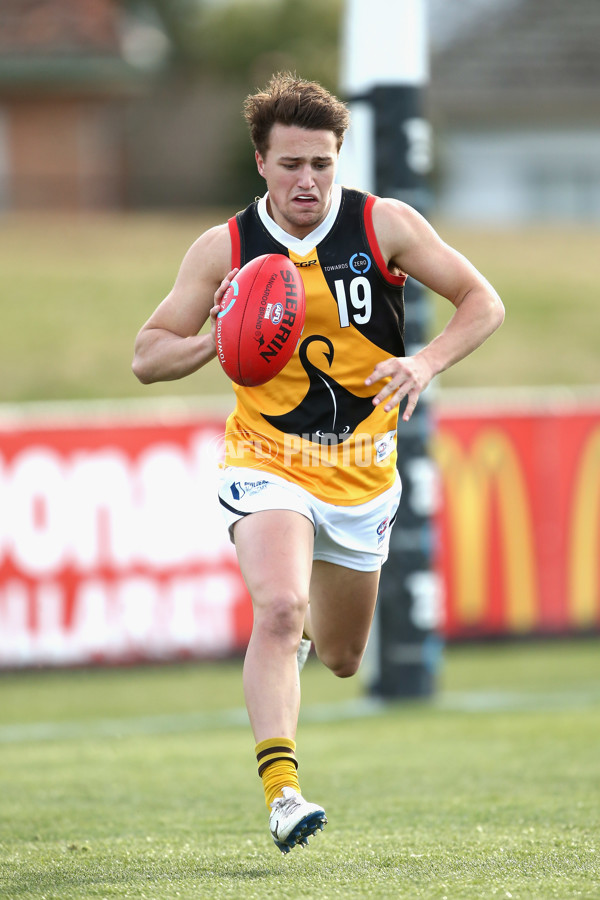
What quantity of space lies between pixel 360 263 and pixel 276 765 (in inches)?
62.6

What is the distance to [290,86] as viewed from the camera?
441 cm

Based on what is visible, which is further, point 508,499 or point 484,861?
point 508,499

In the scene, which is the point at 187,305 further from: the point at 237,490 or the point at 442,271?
the point at 442,271

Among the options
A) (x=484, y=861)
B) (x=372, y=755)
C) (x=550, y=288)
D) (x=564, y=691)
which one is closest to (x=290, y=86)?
(x=484, y=861)

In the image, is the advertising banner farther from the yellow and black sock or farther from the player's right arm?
the yellow and black sock

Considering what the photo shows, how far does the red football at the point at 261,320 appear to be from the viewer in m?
4.21

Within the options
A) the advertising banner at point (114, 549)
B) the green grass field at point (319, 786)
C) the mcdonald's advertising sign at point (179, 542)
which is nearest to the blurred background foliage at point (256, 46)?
the mcdonald's advertising sign at point (179, 542)

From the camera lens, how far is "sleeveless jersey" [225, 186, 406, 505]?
445 cm

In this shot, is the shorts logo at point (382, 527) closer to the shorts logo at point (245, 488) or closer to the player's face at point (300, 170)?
the shorts logo at point (245, 488)

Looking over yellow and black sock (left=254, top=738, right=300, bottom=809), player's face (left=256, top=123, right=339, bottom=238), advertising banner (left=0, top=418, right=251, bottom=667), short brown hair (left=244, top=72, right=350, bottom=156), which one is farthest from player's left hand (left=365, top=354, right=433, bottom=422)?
advertising banner (left=0, top=418, right=251, bottom=667)

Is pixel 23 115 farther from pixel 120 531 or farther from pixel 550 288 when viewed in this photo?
pixel 120 531

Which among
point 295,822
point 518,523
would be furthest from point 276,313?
point 518,523

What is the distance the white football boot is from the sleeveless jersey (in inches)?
41.1

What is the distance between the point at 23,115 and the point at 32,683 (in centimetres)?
2166
